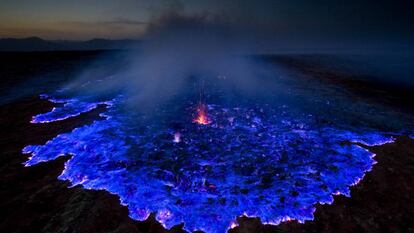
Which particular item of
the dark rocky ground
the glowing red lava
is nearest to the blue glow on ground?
the dark rocky ground

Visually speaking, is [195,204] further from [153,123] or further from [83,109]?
[83,109]

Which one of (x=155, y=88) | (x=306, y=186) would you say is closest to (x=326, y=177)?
(x=306, y=186)

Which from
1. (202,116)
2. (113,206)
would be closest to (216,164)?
(113,206)

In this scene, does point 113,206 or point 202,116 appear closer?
point 113,206

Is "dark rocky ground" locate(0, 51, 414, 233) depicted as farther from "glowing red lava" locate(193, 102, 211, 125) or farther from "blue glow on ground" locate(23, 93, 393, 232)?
"glowing red lava" locate(193, 102, 211, 125)

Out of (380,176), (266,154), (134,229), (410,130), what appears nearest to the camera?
(134,229)

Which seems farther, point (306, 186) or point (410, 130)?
point (410, 130)

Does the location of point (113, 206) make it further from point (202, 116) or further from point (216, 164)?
point (202, 116)
